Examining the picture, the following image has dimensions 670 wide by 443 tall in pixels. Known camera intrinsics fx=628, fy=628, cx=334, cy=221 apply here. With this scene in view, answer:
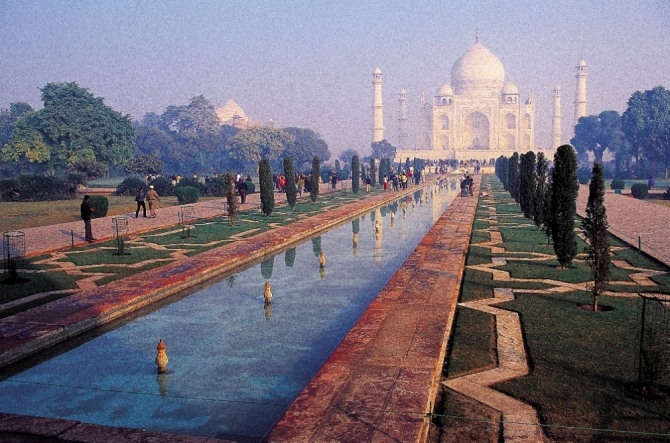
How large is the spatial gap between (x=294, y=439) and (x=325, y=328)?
3146 mm

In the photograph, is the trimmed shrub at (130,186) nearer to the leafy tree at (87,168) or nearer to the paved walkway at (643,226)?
the leafy tree at (87,168)

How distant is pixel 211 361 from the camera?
20.1 feet

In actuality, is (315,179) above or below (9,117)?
below

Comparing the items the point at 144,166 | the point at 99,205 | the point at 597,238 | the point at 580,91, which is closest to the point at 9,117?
the point at 144,166

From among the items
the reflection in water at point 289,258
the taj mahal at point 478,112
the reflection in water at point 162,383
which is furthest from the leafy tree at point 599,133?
the reflection in water at point 162,383

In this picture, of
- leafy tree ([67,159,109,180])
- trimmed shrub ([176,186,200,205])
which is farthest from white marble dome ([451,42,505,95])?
trimmed shrub ([176,186,200,205])

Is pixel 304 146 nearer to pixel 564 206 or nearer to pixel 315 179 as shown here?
pixel 315 179

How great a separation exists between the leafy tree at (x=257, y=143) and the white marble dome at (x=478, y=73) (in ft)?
97.7

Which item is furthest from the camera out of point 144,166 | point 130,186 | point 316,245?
point 144,166

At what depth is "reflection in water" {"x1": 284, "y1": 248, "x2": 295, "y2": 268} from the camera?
11492mm

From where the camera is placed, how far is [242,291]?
9.19 meters

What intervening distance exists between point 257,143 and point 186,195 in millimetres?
37692

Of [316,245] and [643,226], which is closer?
[316,245]

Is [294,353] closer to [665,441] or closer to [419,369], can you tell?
[419,369]
